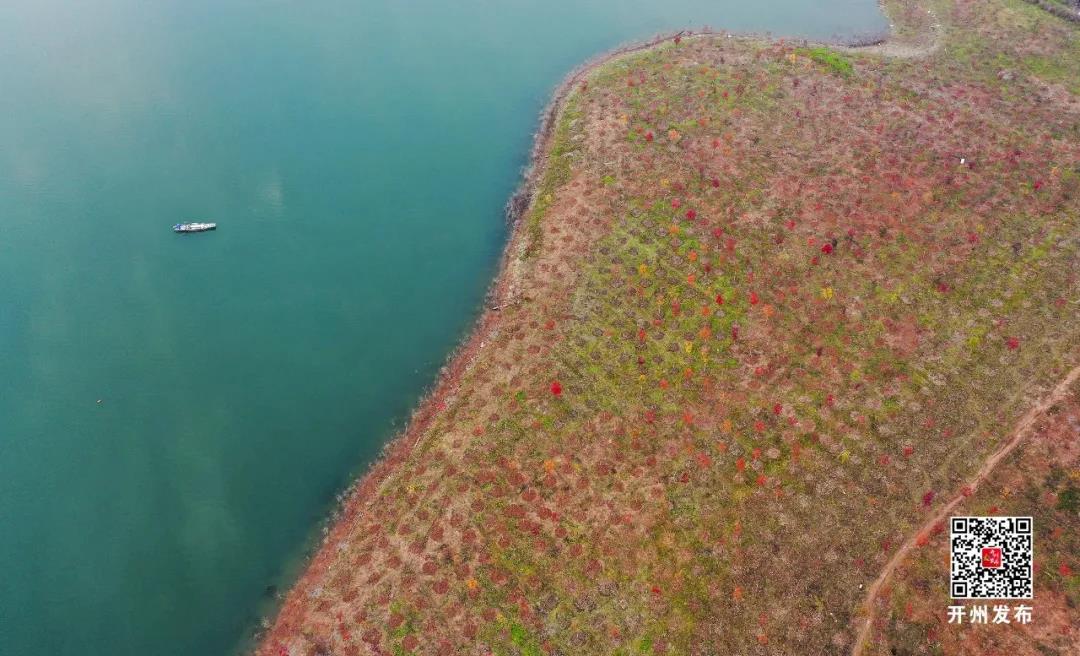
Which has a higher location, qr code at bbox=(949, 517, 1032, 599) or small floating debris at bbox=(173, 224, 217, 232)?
small floating debris at bbox=(173, 224, 217, 232)

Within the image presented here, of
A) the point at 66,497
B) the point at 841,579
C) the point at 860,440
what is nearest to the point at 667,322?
the point at 860,440

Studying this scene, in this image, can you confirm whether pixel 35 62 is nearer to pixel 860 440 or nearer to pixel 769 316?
pixel 769 316

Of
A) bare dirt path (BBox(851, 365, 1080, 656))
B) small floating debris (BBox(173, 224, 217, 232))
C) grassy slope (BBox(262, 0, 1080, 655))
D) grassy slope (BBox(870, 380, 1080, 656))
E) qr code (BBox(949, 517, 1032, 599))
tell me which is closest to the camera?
grassy slope (BBox(870, 380, 1080, 656))

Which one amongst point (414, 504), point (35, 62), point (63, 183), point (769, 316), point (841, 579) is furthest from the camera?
point (35, 62)

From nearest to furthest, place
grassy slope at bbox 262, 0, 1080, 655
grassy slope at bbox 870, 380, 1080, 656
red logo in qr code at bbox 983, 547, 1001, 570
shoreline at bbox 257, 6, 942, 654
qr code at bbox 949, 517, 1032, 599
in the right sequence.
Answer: grassy slope at bbox 870, 380, 1080, 656 < qr code at bbox 949, 517, 1032, 599 < grassy slope at bbox 262, 0, 1080, 655 < red logo in qr code at bbox 983, 547, 1001, 570 < shoreline at bbox 257, 6, 942, 654

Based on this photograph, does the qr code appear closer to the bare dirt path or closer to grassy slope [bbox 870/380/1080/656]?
grassy slope [bbox 870/380/1080/656]

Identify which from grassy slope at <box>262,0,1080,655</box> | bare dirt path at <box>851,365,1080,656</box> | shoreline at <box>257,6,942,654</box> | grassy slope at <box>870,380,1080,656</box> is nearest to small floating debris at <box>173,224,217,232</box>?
shoreline at <box>257,6,942,654</box>

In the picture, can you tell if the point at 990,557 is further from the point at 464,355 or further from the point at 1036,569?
the point at 464,355
